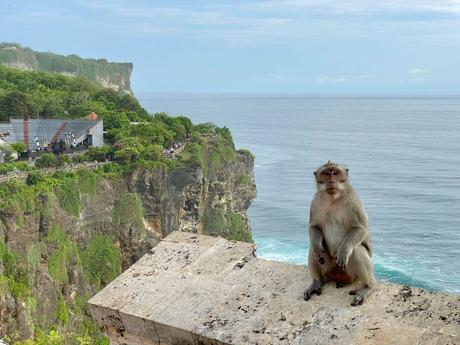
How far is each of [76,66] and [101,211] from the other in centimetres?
10863

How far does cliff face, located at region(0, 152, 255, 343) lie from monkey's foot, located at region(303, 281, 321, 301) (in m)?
19.5

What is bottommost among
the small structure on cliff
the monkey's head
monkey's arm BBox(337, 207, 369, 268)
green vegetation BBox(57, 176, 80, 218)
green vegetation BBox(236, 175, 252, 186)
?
green vegetation BBox(236, 175, 252, 186)

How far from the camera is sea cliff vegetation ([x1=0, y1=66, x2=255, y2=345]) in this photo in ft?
84.7

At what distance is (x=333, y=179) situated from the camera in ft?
15.5

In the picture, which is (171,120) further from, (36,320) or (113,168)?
(36,320)

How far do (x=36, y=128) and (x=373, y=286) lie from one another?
45933 mm

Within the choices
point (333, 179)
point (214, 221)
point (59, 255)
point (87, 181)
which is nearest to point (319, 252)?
point (333, 179)

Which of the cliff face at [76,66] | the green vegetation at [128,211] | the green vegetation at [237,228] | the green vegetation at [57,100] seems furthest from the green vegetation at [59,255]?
the cliff face at [76,66]

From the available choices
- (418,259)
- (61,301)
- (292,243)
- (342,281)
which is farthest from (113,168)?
(342,281)

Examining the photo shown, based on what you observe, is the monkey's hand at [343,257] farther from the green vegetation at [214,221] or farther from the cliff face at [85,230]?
the green vegetation at [214,221]

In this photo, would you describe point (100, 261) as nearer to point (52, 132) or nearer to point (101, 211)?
point (101, 211)

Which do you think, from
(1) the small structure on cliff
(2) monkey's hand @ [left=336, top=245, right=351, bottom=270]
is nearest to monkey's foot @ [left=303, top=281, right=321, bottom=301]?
(2) monkey's hand @ [left=336, top=245, right=351, bottom=270]

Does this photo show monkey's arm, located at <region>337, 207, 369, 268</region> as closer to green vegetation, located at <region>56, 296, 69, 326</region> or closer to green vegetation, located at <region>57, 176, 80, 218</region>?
green vegetation, located at <region>56, 296, 69, 326</region>

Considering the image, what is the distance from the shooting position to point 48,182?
29.7 metres
